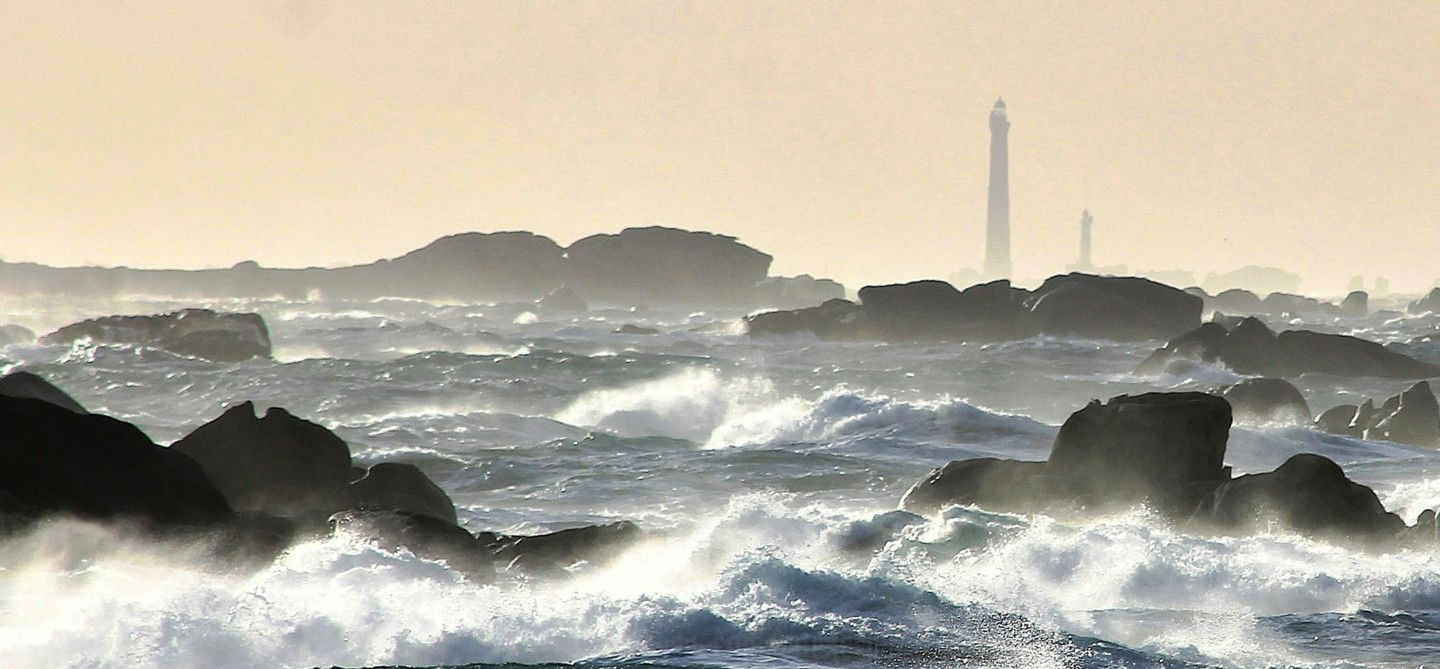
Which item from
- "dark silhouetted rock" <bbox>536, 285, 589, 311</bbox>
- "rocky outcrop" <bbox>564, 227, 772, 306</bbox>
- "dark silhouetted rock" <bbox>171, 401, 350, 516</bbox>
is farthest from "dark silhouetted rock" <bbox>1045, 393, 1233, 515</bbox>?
"rocky outcrop" <bbox>564, 227, 772, 306</bbox>

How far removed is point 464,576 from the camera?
13.8m

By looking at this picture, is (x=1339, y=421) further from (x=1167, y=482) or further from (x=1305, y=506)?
(x=1305, y=506)

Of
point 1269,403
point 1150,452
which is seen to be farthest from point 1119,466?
point 1269,403

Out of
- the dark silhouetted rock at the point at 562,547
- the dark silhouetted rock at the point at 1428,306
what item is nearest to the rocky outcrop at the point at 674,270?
the dark silhouetted rock at the point at 1428,306

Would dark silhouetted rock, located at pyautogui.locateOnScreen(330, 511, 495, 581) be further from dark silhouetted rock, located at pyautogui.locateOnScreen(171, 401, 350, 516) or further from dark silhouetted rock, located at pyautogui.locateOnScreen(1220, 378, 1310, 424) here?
dark silhouetted rock, located at pyautogui.locateOnScreen(1220, 378, 1310, 424)

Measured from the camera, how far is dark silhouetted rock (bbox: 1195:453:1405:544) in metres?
16.6

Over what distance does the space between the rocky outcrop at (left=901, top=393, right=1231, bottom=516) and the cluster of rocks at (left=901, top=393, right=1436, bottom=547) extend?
10 mm

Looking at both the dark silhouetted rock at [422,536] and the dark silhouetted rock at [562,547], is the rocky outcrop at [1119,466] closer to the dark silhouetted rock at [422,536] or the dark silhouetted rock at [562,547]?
the dark silhouetted rock at [562,547]

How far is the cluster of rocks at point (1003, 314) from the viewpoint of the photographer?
2576 inches

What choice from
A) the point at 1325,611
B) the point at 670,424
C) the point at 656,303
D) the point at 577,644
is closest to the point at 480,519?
the point at 577,644

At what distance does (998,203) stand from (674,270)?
232 ft

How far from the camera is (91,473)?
14984 millimetres

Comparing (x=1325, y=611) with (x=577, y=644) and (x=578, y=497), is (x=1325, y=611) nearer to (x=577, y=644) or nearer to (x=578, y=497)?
(x=577, y=644)

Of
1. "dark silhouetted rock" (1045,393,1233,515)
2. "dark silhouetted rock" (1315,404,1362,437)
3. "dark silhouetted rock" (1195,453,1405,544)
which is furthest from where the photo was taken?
"dark silhouetted rock" (1315,404,1362,437)
